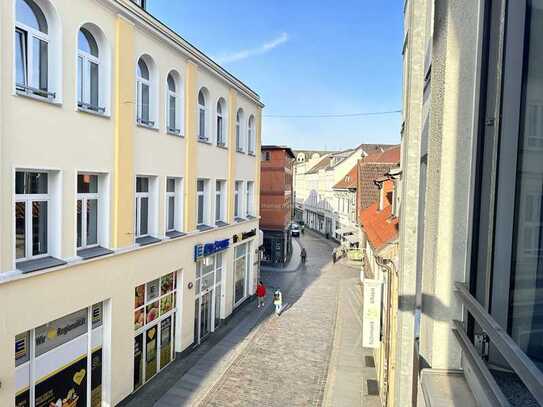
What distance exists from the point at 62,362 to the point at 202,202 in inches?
328

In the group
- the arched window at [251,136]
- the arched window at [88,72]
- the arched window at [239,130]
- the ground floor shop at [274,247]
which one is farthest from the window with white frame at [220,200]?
the ground floor shop at [274,247]

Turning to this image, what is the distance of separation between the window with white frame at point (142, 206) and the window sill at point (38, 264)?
3458 millimetres

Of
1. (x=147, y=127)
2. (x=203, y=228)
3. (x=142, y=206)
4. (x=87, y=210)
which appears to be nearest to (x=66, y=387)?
(x=87, y=210)

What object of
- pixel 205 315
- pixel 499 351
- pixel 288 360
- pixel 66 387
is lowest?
pixel 288 360

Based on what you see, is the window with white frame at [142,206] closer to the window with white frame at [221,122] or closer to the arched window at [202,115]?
the arched window at [202,115]

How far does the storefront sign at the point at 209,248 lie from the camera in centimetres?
1495

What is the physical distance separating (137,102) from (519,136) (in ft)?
36.2

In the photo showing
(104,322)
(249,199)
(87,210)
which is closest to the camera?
(87,210)

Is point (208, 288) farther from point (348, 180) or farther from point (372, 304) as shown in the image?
point (348, 180)

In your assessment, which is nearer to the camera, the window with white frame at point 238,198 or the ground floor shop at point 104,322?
the ground floor shop at point 104,322

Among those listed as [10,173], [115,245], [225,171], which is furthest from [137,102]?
[225,171]

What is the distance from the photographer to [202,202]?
649 inches

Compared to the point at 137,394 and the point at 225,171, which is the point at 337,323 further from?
the point at 137,394

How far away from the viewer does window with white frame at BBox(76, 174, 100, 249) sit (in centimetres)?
942
